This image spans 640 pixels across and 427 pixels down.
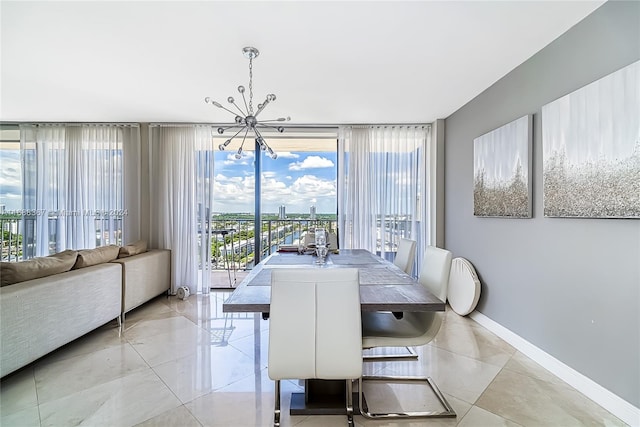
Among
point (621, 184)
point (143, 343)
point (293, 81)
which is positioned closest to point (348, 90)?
point (293, 81)

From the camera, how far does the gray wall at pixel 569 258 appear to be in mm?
1744

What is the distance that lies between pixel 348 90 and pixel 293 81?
628mm

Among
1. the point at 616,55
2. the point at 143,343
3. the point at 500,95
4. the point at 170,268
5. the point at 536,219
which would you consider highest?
the point at 500,95

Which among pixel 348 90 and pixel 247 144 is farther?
pixel 247 144

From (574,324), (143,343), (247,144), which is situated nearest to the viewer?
(574,324)

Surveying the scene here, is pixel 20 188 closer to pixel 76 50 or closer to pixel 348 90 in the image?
pixel 76 50

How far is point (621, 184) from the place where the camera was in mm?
1711

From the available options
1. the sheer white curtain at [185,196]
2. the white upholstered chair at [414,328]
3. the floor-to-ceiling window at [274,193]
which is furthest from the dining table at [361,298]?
the sheer white curtain at [185,196]

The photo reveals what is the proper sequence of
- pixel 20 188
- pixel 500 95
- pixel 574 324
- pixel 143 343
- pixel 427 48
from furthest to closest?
pixel 20 188 → pixel 500 95 → pixel 143 343 → pixel 427 48 → pixel 574 324

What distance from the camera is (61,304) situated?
2.45 metres

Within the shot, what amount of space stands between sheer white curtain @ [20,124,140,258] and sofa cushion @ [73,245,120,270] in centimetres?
131

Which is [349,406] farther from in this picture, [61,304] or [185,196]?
[185,196]

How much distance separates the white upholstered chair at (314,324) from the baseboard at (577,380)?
5.32 ft

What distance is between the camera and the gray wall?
174 cm
